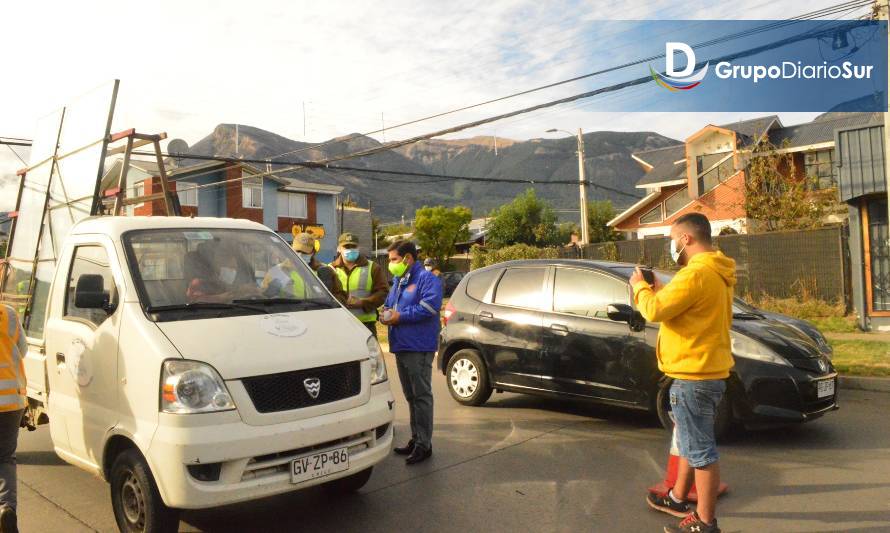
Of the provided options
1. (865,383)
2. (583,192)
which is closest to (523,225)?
(583,192)

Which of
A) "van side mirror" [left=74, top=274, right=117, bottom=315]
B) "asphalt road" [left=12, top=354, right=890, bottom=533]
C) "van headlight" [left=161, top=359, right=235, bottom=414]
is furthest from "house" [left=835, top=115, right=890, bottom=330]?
"van side mirror" [left=74, top=274, right=117, bottom=315]

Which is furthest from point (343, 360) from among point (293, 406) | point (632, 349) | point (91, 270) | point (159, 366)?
point (632, 349)

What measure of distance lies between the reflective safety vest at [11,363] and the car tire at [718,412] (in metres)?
5.05

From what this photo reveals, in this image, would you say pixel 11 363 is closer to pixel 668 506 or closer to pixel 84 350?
pixel 84 350

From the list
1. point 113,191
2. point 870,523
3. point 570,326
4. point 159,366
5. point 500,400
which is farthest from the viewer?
point 500,400

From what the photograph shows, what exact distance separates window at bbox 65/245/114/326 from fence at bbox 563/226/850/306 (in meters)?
16.1

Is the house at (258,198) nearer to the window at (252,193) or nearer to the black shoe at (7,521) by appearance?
the window at (252,193)

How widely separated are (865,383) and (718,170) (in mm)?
26563

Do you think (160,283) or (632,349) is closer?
(160,283)

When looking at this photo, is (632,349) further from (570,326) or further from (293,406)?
(293,406)

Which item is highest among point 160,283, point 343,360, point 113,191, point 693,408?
point 113,191

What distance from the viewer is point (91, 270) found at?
4965 millimetres

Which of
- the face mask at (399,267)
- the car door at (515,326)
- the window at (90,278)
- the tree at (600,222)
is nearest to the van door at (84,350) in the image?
the window at (90,278)

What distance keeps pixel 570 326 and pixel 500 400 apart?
1846 mm
